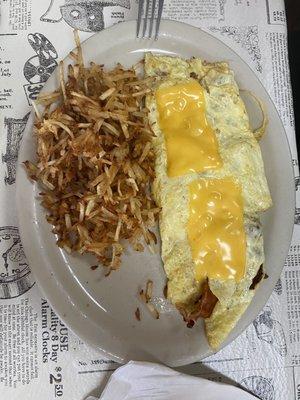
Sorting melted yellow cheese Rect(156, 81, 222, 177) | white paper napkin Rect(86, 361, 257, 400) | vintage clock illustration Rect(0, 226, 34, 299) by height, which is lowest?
white paper napkin Rect(86, 361, 257, 400)

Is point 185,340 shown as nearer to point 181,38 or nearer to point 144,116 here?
point 144,116

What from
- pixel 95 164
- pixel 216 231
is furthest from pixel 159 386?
pixel 95 164

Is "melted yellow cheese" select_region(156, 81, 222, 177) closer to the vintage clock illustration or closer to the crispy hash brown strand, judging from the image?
the crispy hash brown strand

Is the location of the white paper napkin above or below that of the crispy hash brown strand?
below

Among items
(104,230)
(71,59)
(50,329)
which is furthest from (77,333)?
(71,59)

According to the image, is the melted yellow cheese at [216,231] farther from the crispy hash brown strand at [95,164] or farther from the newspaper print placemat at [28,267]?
the newspaper print placemat at [28,267]

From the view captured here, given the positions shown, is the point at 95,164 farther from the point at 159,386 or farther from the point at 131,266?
the point at 159,386

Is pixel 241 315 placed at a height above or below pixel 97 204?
below

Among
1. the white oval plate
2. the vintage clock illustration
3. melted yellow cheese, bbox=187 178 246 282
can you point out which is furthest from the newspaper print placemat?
melted yellow cheese, bbox=187 178 246 282
